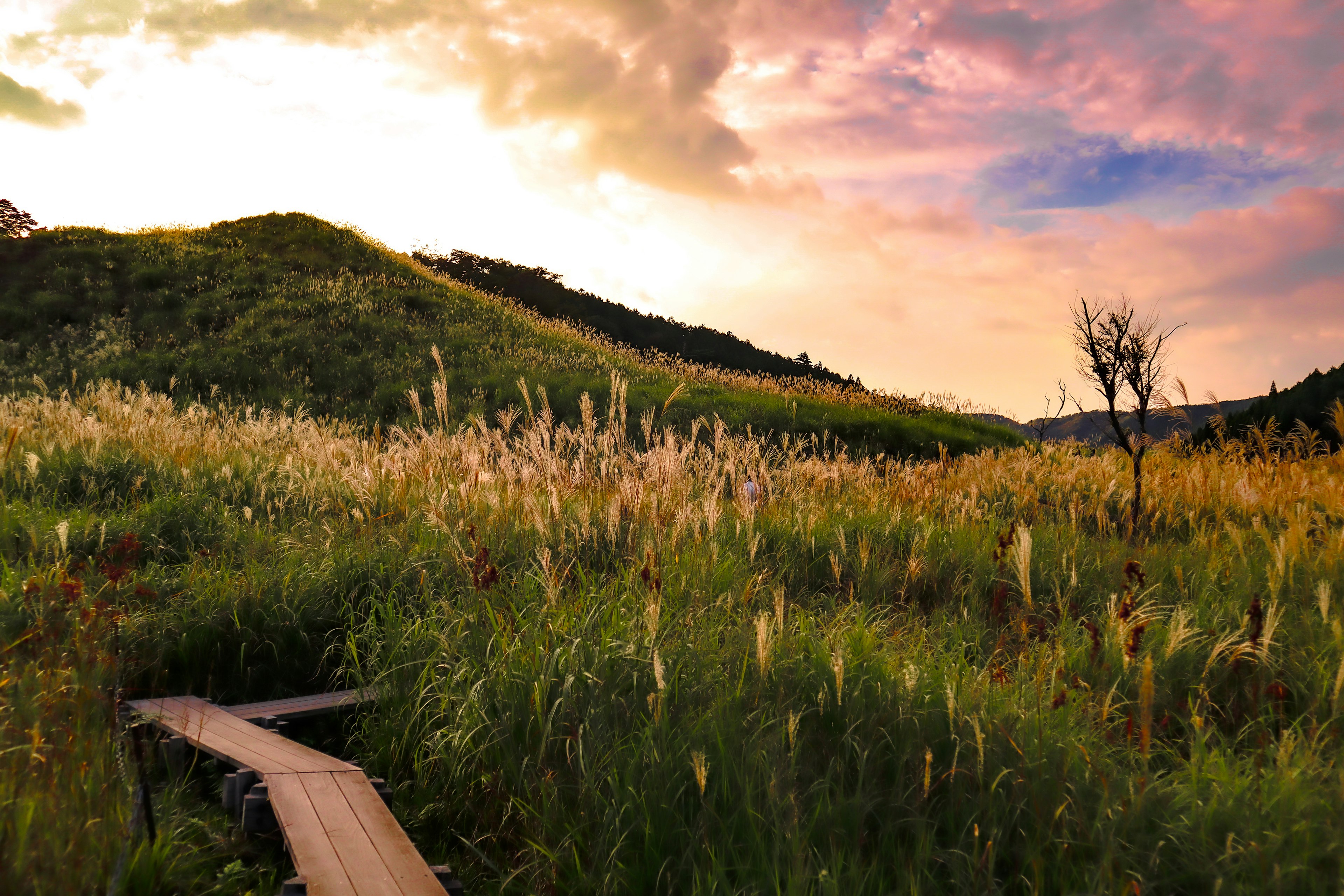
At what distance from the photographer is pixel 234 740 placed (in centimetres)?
306

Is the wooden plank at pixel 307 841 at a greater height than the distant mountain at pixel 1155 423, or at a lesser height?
lesser

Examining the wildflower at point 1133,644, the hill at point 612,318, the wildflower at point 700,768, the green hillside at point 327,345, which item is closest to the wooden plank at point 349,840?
the wildflower at point 700,768

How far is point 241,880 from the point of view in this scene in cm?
234

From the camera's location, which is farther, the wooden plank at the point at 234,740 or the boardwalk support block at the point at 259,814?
the wooden plank at the point at 234,740

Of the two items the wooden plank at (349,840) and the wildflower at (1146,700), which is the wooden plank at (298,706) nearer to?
the wooden plank at (349,840)

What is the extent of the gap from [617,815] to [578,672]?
623 mm

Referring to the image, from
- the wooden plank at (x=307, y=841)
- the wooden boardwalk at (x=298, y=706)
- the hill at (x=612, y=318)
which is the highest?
the hill at (x=612, y=318)

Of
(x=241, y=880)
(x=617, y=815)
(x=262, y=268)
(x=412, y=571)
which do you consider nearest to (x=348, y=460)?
(x=412, y=571)

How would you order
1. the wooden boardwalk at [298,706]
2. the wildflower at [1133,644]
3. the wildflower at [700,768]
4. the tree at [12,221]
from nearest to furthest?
the wildflower at [700,768]
the wildflower at [1133,644]
the wooden boardwalk at [298,706]
the tree at [12,221]

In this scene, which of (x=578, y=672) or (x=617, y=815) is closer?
(x=617, y=815)

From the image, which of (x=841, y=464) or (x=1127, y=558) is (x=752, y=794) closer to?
(x=1127, y=558)

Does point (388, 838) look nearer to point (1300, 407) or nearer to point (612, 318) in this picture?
point (1300, 407)

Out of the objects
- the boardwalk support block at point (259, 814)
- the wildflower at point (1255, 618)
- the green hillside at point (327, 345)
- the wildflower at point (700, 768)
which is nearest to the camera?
the wildflower at point (700, 768)

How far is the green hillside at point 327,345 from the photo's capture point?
644 inches
